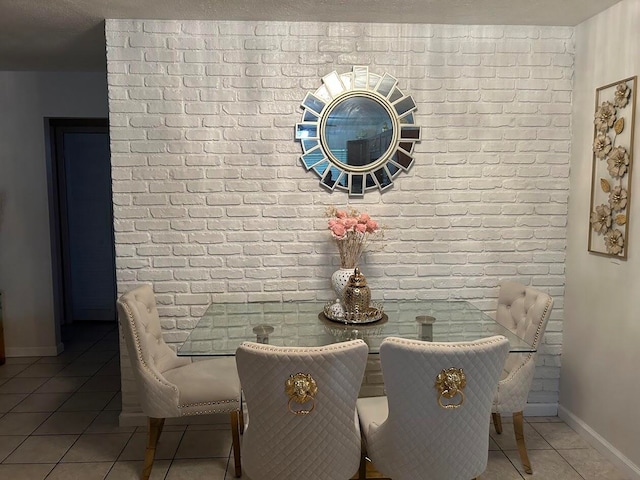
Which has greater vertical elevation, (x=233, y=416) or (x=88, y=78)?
(x=88, y=78)

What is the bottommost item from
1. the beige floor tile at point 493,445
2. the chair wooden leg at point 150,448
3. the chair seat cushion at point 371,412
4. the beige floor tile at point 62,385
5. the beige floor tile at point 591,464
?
the beige floor tile at point 62,385

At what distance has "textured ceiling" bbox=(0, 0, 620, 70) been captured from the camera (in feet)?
7.74

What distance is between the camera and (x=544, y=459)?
2.45 meters

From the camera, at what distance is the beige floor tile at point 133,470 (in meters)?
2.29

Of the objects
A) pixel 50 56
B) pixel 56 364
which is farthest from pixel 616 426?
pixel 50 56

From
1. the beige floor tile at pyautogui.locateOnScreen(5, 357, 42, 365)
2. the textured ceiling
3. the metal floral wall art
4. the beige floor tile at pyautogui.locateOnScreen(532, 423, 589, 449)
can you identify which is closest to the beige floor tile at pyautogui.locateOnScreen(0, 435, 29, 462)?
the beige floor tile at pyautogui.locateOnScreen(5, 357, 42, 365)

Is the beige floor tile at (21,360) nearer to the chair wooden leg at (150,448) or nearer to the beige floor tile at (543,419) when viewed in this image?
the chair wooden leg at (150,448)

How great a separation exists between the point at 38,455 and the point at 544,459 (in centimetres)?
257

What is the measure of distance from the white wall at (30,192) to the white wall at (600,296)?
3.42 m

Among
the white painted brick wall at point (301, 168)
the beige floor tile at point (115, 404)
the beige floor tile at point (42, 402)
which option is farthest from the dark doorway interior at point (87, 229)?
the white painted brick wall at point (301, 168)

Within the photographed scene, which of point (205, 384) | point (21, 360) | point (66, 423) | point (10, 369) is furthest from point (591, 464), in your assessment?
point (21, 360)

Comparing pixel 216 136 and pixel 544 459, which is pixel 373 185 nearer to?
pixel 216 136

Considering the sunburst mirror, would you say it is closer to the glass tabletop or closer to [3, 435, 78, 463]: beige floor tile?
the glass tabletop

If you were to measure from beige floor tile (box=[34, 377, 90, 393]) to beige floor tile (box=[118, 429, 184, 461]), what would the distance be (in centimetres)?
96
